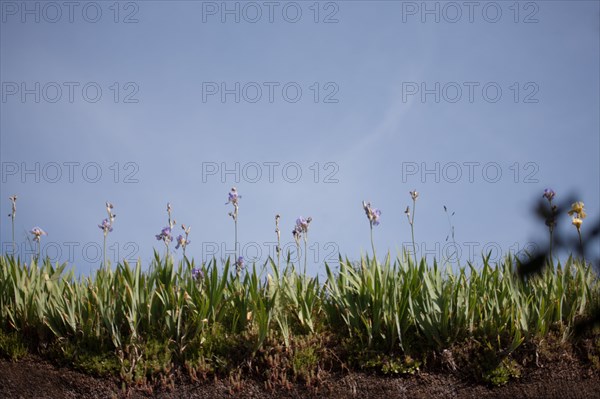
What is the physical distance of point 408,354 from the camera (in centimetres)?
516

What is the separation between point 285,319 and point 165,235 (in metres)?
1.48

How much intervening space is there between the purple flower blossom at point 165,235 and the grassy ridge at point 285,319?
0.27m

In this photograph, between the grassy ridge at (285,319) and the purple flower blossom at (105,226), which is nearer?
the grassy ridge at (285,319)

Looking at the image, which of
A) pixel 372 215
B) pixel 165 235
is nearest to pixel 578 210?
pixel 372 215

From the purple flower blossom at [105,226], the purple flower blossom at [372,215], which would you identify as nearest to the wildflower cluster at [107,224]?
the purple flower blossom at [105,226]

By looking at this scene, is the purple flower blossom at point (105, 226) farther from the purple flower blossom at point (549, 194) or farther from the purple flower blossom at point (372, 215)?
the purple flower blossom at point (549, 194)

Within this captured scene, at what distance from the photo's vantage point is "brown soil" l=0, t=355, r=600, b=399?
16.4 feet

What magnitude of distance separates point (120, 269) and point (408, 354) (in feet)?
9.23

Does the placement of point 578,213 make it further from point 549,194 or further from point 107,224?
point 107,224

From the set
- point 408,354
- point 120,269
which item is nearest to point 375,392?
point 408,354

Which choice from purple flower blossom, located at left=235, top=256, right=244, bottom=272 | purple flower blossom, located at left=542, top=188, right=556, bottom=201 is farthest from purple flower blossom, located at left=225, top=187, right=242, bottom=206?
purple flower blossom, located at left=542, top=188, right=556, bottom=201

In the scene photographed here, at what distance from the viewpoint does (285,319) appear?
526 centimetres

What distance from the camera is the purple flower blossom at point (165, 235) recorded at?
581 cm

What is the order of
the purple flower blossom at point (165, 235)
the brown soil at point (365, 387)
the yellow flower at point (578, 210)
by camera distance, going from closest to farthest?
the brown soil at point (365, 387) → the yellow flower at point (578, 210) → the purple flower blossom at point (165, 235)
